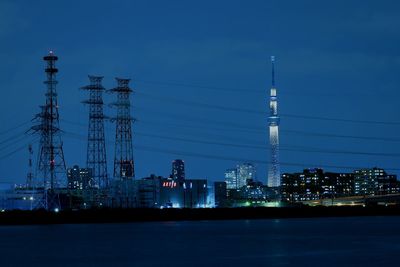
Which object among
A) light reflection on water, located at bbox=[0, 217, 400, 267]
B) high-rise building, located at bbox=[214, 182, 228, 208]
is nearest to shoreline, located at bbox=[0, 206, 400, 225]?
high-rise building, located at bbox=[214, 182, 228, 208]

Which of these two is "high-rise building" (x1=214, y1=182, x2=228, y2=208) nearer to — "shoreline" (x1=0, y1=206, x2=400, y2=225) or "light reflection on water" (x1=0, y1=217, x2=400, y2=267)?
"shoreline" (x1=0, y1=206, x2=400, y2=225)

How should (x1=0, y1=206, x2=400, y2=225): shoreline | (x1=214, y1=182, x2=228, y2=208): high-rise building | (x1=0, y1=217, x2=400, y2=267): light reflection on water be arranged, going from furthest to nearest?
(x1=214, y1=182, x2=228, y2=208): high-rise building → (x1=0, y1=206, x2=400, y2=225): shoreline → (x1=0, y1=217, x2=400, y2=267): light reflection on water

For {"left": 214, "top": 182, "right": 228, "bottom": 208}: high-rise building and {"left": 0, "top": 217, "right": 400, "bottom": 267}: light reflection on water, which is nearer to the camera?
{"left": 0, "top": 217, "right": 400, "bottom": 267}: light reflection on water

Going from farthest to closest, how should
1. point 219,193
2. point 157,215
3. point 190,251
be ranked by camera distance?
point 219,193, point 157,215, point 190,251

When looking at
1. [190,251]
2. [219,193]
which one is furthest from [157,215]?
[190,251]

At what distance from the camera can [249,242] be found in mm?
60000

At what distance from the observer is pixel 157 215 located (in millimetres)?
104562

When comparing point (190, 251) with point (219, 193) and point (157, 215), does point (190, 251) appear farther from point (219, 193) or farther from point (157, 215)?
point (219, 193)

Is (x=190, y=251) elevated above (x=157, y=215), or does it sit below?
below

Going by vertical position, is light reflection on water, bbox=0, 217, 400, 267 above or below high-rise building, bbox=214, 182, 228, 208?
below

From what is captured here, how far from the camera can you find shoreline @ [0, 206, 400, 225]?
297 ft

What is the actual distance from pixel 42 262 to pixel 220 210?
7263 centimetres

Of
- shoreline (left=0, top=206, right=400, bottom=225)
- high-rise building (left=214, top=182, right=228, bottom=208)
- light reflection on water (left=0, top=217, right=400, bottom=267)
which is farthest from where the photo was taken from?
high-rise building (left=214, top=182, right=228, bottom=208)

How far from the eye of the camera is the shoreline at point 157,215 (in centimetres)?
9038
